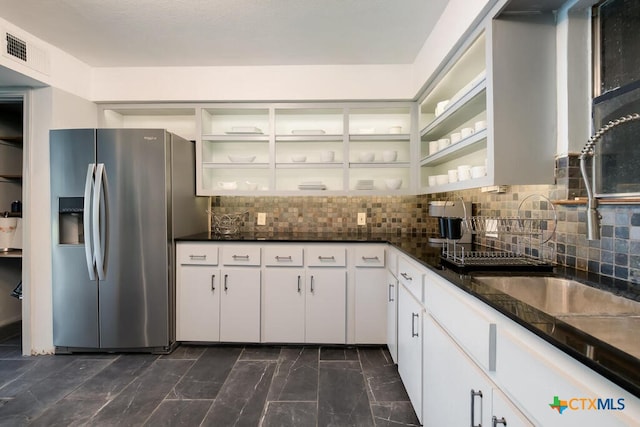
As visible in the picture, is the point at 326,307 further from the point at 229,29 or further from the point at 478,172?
the point at 229,29

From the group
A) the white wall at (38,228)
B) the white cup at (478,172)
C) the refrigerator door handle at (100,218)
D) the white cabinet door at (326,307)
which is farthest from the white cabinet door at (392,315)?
the white wall at (38,228)

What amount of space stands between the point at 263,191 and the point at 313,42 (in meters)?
1.35

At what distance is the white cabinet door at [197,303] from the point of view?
2.65m

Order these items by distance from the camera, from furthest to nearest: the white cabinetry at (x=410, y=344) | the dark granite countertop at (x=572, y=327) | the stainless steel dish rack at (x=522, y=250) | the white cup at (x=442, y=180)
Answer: the white cup at (x=442, y=180), the white cabinetry at (x=410, y=344), the stainless steel dish rack at (x=522, y=250), the dark granite countertop at (x=572, y=327)

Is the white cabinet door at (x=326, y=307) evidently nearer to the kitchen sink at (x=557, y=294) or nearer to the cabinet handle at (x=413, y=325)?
the cabinet handle at (x=413, y=325)

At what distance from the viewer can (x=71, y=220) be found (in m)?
2.58

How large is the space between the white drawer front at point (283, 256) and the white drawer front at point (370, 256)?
484 millimetres

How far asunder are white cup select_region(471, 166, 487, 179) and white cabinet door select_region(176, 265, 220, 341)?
2.10 m

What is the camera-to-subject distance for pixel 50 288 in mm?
2564

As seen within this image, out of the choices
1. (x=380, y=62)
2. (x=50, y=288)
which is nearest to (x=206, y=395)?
(x=50, y=288)

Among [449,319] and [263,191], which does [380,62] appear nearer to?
[263,191]

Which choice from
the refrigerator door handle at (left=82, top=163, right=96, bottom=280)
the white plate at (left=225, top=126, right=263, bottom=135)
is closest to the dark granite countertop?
the white plate at (left=225, top=126, right=263, bottom=135)

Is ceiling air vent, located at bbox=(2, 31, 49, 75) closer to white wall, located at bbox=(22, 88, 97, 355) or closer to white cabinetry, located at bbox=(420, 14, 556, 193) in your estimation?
white wall, located at bbox=(22, 88, 97, 355)

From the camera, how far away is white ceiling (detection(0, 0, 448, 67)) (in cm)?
204
